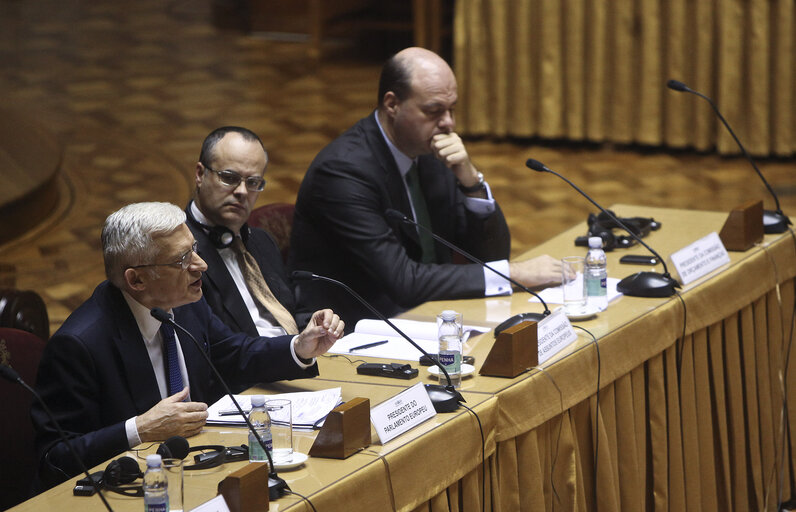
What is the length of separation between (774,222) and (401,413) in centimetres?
183

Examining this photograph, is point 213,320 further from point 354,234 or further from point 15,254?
point 15,254

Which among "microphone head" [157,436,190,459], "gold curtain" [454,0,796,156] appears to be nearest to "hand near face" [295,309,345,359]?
"microphone head" [157,436,190,459]

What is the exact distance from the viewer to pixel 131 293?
2295mm

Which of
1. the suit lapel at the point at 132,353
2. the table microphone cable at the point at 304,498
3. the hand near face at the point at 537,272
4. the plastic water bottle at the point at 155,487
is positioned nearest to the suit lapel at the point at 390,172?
the hand near face at the point at 537,272

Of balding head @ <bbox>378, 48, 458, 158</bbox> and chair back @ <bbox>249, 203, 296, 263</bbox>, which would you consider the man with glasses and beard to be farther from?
balding head @ <bbox>378, 48, 458, 158</bbox>

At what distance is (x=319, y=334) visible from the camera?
243 centimetres

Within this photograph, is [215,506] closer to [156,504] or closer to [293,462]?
[156,504]

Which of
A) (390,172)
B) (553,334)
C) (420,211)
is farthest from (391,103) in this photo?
(553,334)

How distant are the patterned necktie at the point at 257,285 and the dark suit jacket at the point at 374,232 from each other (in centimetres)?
28

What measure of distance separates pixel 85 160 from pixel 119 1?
4.84m

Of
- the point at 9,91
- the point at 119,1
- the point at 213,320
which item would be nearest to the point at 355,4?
the point at 9,91

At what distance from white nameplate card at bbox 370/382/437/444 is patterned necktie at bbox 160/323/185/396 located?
492 millimetres

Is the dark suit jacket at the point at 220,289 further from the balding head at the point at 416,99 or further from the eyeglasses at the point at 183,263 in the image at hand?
the balding head at the point at 416,99

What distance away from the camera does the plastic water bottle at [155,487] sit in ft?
5.82
